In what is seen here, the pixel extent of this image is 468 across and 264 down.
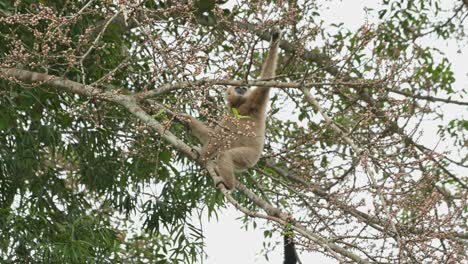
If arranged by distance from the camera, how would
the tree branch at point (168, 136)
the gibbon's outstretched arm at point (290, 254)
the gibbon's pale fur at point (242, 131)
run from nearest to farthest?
the tree branch at point (168, 136)
the gibbon's outstretched arm at point (290, 254)
the gibbon's pale fur at point (242, 131)

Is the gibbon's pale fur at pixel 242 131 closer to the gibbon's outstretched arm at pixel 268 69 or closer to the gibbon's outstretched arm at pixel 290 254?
the gibbon's outstretched arm at pixel 268 69

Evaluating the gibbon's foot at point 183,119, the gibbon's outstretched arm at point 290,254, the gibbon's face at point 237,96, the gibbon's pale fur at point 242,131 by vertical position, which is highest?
the gibbon's face at point 237,96

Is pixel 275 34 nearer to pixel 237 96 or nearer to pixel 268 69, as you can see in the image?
pixel 268 69

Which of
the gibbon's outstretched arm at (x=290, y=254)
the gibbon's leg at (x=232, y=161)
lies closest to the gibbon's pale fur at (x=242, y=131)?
the gibbon's leg at (x=232, y=161)

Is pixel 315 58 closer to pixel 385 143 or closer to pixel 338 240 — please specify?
pixel 385 143

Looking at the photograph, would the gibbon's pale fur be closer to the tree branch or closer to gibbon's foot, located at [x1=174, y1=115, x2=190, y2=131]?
gibbon's foot, located at [x1=174, y1=115, x2=190, y2=131]

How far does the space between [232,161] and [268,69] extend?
36.8 inches

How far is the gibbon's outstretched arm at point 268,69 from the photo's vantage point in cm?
682

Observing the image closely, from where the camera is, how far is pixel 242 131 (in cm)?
655

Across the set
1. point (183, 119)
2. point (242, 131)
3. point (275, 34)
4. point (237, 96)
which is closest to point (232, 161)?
point (242, 131)

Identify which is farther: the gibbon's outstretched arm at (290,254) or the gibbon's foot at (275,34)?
the gibbon's foot at (275,34)

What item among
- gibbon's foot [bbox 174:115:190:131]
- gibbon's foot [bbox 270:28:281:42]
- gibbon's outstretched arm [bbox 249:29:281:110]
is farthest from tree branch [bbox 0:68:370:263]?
gibbon's foot [bbox 270:28:281:42]

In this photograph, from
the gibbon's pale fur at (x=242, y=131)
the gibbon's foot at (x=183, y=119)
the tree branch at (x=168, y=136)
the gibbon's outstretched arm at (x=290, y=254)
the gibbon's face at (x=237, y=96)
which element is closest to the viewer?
the tree branch at (x=168, y=136)

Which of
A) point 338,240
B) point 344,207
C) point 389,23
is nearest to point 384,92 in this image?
point 344,207
